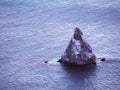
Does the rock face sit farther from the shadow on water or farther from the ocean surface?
the ocean surface

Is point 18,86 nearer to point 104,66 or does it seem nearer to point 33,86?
point 33,86

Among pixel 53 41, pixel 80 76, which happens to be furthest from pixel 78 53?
pixel 53 41

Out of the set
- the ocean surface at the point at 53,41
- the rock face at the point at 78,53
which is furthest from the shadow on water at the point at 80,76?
the rock face at the point at 78,53

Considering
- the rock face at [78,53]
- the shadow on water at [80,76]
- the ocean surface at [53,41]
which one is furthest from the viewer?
the rock face at [78,53]

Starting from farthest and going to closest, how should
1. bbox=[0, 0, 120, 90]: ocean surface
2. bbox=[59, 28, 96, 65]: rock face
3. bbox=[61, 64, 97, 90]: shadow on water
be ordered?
bbox=[59, 28, 96, 65]: rock face
bbox=[0, 0, 120, 90]: ocean surface
bbox=[61, 64, 97, 90]: shadow on water

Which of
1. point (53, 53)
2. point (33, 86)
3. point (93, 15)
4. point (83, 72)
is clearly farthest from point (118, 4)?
point (33, 86)

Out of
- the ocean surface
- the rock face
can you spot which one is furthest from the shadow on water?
the rock face

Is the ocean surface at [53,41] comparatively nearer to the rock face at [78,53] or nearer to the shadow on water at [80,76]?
the shadow on water at [80,76]
